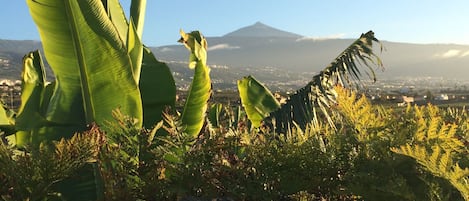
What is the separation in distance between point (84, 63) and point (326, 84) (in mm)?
3482

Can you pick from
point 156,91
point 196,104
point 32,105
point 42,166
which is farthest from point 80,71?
point 42,166

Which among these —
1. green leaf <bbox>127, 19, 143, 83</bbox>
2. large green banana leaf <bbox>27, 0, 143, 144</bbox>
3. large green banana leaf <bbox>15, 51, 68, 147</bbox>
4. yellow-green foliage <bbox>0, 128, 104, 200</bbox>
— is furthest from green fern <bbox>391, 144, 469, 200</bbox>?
large green banana leaf <bbox>15, 51, 68, 147</bbox>

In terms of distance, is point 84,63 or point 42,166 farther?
point 84,63

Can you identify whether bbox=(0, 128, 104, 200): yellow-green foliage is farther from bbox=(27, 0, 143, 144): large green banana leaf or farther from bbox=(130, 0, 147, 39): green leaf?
bbox=(130, 0, 147, 39): green leaf

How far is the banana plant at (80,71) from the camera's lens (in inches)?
159

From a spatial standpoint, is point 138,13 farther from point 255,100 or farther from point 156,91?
point 255,100

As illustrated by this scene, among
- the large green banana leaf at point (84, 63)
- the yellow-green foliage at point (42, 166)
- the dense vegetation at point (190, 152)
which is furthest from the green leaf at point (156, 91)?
the yellow-green foliage at point (42, 166)

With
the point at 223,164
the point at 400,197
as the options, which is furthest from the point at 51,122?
the point at 400,197

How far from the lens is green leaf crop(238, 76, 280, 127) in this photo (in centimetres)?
738

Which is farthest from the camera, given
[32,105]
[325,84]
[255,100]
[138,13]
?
[255,100]

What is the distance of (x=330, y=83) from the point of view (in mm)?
6676

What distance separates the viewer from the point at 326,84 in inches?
261

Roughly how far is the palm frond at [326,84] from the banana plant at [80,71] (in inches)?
101

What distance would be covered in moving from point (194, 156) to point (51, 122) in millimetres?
1971
